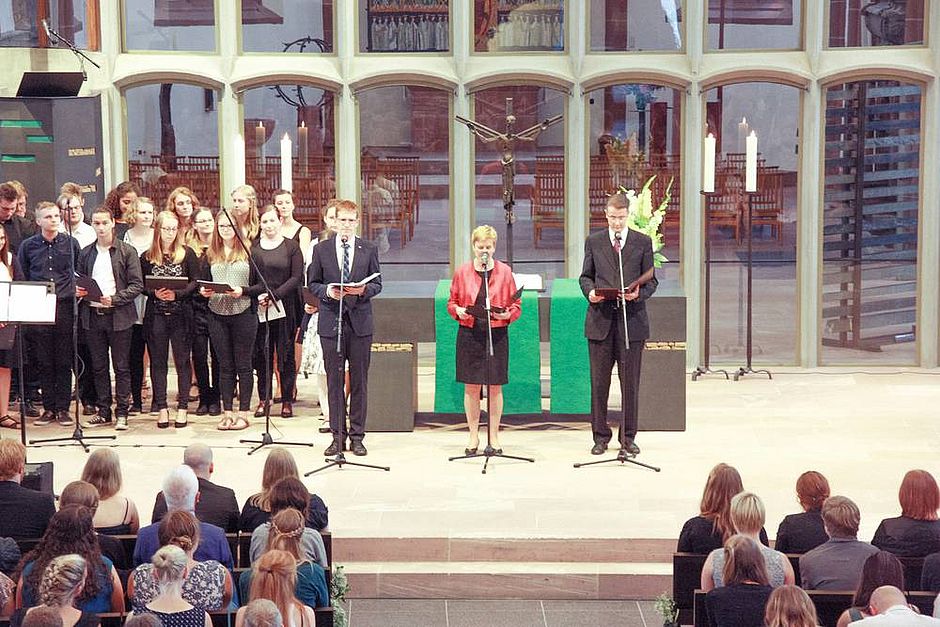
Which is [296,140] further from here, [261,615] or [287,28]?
[261,615]

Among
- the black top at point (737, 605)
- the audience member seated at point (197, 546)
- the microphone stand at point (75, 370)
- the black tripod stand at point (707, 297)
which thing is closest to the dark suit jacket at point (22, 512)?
the audience member seated at point (197, 546)

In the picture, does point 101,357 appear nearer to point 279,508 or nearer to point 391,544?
point 391,544

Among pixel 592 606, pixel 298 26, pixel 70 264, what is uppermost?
pixel 298 26

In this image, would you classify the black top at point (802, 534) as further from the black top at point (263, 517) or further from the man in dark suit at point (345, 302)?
the man in dark suit at point (345, 302)

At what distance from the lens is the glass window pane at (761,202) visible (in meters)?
11.9

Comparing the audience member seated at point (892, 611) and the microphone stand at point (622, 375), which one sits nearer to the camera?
the audience member seated at point (892, 611)

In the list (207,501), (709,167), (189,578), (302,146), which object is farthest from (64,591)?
(302,146)

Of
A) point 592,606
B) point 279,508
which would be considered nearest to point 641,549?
point 592,606

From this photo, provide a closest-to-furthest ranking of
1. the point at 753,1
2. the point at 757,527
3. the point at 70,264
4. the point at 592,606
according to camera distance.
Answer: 1. the point at 757,527
2. the point at 592,606
3. the point at 70,264
4. the point at 753,1

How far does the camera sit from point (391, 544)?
24.7ft

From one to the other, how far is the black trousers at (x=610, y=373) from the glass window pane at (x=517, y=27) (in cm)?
374

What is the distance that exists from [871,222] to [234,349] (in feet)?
17.6

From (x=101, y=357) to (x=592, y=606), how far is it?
4253 mm

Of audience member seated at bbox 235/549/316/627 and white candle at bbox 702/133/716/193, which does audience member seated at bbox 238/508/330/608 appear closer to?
audience member seated at bbox 235/549/316/627
